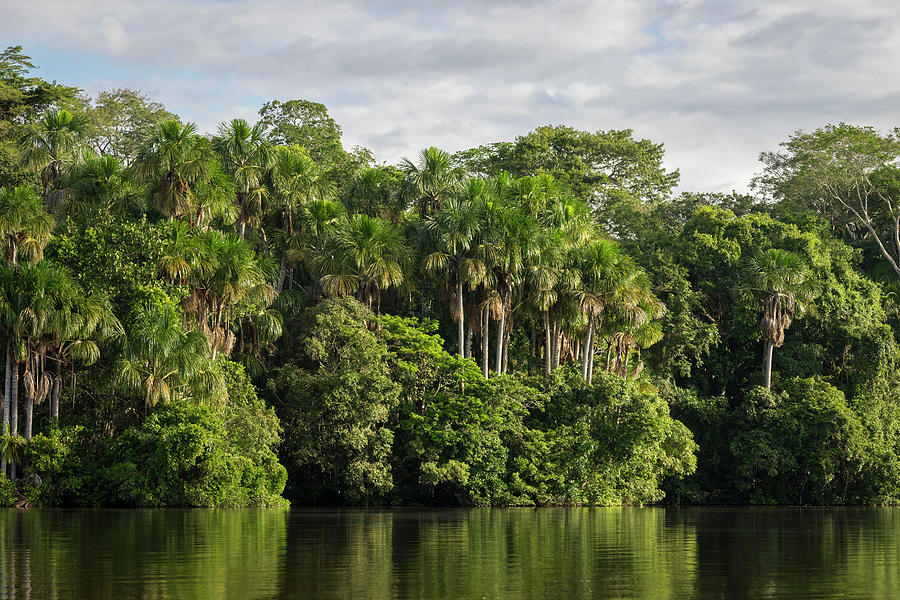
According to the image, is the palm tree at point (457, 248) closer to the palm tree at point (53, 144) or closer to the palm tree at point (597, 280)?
the palm tree at point (597, 280)

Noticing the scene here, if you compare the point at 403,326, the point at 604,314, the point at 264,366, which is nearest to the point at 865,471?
the point at 604,314

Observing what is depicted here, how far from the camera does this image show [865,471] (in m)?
51.3

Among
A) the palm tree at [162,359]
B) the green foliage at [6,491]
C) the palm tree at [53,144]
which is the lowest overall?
the green foliage at [6,491]

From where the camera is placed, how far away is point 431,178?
4934cm

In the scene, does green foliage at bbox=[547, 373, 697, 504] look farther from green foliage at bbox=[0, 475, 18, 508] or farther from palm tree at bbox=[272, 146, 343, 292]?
green foliage at bbox=[0, 475, 18, 508]

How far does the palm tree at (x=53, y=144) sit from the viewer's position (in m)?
44.5

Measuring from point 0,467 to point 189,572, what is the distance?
23.6 meters

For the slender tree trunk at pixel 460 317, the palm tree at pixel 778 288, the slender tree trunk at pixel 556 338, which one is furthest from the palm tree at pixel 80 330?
the palm tree at pixel 778 288

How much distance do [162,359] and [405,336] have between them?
11.6 meters

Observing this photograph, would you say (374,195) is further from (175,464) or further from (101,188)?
(175,464)

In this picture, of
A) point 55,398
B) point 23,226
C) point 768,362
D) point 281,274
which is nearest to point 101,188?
point 23,226

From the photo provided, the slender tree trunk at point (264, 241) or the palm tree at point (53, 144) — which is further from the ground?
the palm tree at point (53, 144)

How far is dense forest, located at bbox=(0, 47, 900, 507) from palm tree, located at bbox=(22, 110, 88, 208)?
0.10 metres

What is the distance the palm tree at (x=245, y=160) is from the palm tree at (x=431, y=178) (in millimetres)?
6297
